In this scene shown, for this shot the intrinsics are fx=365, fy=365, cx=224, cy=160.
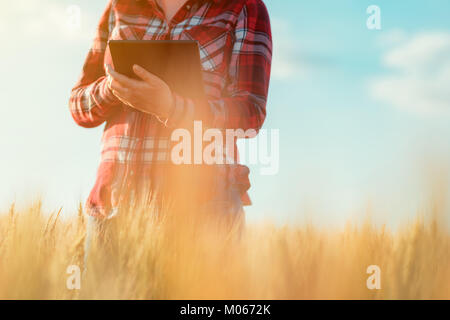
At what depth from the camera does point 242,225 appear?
3.62 feet

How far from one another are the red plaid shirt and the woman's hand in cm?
13

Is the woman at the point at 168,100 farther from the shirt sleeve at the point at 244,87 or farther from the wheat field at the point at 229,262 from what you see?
the wheat field at the point at 229,262

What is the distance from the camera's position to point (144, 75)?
1.05 m

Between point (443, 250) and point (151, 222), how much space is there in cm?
73

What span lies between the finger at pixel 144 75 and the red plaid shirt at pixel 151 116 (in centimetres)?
19

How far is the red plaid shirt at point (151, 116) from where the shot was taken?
48.7 inches

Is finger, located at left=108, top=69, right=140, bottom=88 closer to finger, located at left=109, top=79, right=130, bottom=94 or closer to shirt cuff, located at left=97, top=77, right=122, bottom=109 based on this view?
finger, located at left=109, top=79, right=130, bottom=94

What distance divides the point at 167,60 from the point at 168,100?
0.12 metres

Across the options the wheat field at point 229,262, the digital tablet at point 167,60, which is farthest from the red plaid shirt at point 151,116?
the wheat field at point 229,262

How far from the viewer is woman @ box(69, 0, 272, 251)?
1.12 m

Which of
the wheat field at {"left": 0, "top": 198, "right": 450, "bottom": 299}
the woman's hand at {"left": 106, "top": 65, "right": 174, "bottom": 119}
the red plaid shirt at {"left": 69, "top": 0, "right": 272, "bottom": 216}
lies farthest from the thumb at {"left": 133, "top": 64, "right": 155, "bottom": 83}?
the wheat field at {"left": 0, "top": 198, "right": 450, "bottom": 299}

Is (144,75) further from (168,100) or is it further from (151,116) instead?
(151,116)
